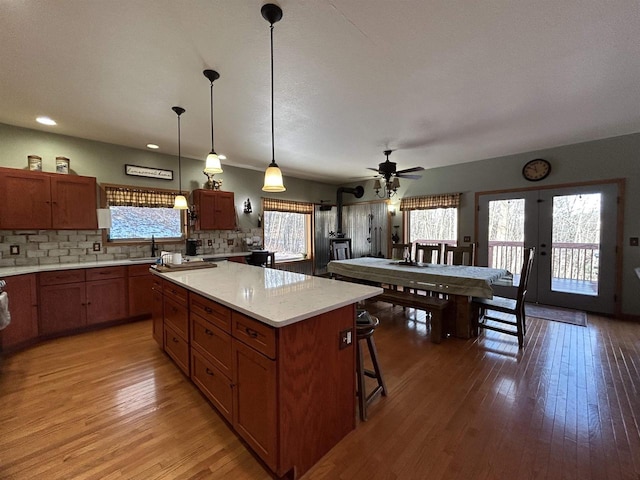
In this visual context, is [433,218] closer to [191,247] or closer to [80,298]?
[191,247]

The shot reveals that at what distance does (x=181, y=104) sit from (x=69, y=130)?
1.88 m

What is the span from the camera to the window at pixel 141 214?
4.00 metres

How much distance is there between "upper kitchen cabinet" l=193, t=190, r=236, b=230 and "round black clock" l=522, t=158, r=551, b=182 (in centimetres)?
508

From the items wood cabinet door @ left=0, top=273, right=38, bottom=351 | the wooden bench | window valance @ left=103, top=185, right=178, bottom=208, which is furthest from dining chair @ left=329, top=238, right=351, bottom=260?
wood cabinet door @ left=0, top=273, right=38, bottom=351

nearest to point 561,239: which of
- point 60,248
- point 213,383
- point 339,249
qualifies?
point 339,249

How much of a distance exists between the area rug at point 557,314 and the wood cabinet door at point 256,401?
4130 mm

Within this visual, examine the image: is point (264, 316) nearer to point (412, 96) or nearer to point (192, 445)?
point (192, 445)

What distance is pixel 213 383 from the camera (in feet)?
5.91

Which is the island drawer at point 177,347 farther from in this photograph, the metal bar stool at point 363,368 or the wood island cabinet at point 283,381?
the metal bar stool at point 363,368

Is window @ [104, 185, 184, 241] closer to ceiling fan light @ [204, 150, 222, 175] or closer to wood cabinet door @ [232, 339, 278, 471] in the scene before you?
ceiling fan light @ [204, 150, 222, 175]

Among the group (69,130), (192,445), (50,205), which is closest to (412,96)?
(192,445)

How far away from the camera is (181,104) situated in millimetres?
2709

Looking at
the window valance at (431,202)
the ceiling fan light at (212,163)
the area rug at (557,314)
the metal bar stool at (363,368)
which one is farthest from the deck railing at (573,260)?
the ceiling fan light at (212,163)

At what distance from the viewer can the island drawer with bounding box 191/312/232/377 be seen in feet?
5.34
